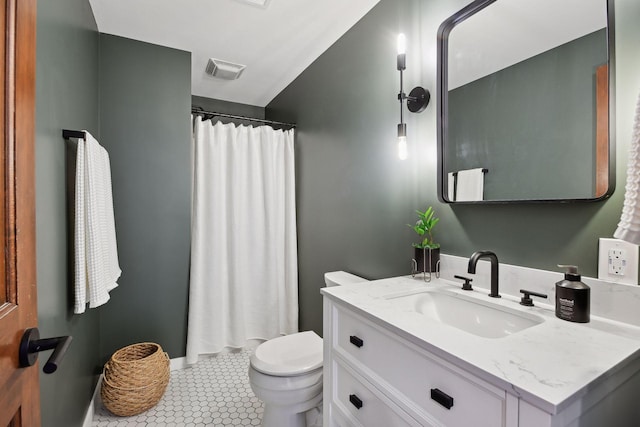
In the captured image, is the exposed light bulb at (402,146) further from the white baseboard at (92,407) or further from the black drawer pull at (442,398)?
the white baseboard at (92,407)

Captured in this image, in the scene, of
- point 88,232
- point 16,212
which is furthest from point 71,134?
point 16,212

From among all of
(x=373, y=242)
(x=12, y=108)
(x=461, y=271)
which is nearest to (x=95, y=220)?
(x=12, y=108)

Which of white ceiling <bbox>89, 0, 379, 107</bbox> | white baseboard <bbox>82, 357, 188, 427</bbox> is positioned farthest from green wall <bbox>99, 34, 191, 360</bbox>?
white ceiling <bbox>89, 0, 379, 107</bbox>

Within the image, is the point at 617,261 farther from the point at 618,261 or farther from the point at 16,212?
the point at 16,212

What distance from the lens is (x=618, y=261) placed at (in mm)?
909

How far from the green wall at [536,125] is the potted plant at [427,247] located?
0.26 meters

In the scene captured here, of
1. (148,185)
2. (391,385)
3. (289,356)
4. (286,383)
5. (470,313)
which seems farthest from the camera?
Result: (148,185)

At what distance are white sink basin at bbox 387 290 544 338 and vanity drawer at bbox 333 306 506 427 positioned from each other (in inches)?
6.8

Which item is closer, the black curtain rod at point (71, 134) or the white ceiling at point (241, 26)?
the black curtain rod at point (71, 134)

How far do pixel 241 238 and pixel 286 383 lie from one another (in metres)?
1.42

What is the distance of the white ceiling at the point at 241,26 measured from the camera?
185 centimetres

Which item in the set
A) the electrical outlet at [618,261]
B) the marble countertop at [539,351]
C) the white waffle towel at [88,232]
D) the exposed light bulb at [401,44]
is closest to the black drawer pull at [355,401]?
the marble countertop at [539,351]

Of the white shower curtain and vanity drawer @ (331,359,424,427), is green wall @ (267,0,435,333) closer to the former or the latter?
the white shower curtain

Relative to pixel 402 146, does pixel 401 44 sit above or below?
above
